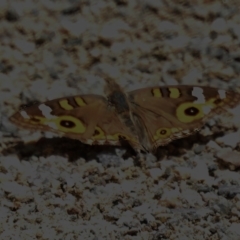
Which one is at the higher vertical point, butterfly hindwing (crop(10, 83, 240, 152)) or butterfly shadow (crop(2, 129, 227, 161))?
butterfly hindwing (crop(10, 83, 240, 152))

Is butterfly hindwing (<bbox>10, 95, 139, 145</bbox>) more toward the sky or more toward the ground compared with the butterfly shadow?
more toward the sky

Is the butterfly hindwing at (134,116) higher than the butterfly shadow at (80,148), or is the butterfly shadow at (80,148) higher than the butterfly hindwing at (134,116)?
the butterfly hindwing at (134,116)

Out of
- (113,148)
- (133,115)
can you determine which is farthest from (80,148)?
(133,115)

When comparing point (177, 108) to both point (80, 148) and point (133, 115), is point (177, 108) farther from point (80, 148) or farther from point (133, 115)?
point (80, 148)

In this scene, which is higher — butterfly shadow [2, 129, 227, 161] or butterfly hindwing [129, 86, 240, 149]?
butterfly hindwing [129, 86, 240, 149]

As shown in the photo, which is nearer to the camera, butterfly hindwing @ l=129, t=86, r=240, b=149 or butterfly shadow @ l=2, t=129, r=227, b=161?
butterfly hindwing @ l=129, t=86, r=240, b=149

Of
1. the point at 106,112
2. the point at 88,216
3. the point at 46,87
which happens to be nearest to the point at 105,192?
the point at 88,216
